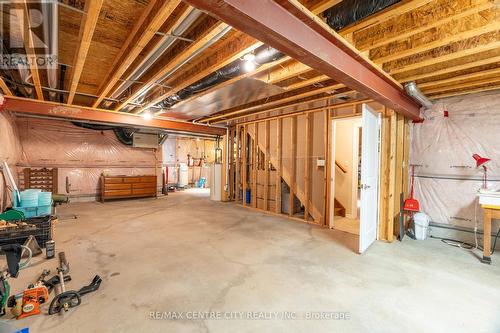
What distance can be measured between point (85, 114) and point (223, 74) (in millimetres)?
3755

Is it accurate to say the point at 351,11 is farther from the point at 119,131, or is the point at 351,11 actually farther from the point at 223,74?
the point at 119,131

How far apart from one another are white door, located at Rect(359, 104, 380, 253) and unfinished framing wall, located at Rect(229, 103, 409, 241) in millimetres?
246

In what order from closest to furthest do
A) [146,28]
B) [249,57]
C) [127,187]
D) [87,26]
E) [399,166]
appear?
[87,26] < [146,28] < [249,57] < [399,166] < [127,187]

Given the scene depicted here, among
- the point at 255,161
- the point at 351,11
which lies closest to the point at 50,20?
the point at 351,11

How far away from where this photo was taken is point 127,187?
6902mm

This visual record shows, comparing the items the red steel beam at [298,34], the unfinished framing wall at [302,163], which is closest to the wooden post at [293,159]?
the unfinished framing wall at [302,163]

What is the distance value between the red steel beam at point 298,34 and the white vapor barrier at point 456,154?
7.26ft

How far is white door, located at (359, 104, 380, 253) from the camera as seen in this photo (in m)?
3.02

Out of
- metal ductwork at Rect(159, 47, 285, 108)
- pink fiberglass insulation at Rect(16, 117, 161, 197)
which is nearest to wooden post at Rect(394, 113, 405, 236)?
metal ductwork at Rect(159, 47, 285, 108)

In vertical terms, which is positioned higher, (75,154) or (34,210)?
(75,154)

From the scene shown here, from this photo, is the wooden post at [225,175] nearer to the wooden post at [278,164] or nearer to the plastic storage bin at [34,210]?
the wooden post at [278,164]

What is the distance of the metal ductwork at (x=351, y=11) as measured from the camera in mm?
1476

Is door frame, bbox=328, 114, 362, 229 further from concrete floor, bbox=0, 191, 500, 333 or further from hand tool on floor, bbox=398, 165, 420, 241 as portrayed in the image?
hand tool on floor, bbox=398, 165, 420, 241

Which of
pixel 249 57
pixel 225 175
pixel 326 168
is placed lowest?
pixel 225 175
